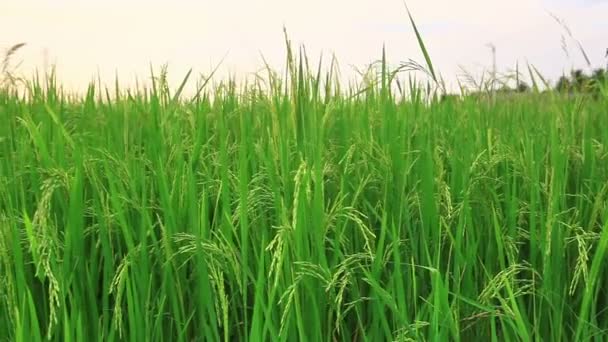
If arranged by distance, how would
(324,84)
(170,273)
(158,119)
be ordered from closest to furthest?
(170,273), (324,84), (158,119)

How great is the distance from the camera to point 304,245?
1.37m

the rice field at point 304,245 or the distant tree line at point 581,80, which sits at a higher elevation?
the distant tree line at point 581,80

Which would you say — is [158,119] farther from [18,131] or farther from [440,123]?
[440,123]

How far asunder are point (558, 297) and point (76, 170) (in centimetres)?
118

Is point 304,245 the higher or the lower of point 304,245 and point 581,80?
the lower

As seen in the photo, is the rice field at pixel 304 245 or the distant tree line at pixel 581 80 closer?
the rice field at pixel 304 245

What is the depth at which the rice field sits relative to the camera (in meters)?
1.37

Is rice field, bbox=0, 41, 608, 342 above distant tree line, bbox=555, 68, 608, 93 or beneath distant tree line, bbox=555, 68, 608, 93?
beneath

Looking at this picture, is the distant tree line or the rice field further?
the distant tree line

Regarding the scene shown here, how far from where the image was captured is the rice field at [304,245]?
1374 millimetres

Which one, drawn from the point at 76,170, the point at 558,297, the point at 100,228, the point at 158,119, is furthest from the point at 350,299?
the point at 158,119

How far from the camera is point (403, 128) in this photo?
1.75 m

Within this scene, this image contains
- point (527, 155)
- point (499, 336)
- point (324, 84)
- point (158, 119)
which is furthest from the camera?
point (158, 119)

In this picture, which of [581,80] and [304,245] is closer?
[304,245]
